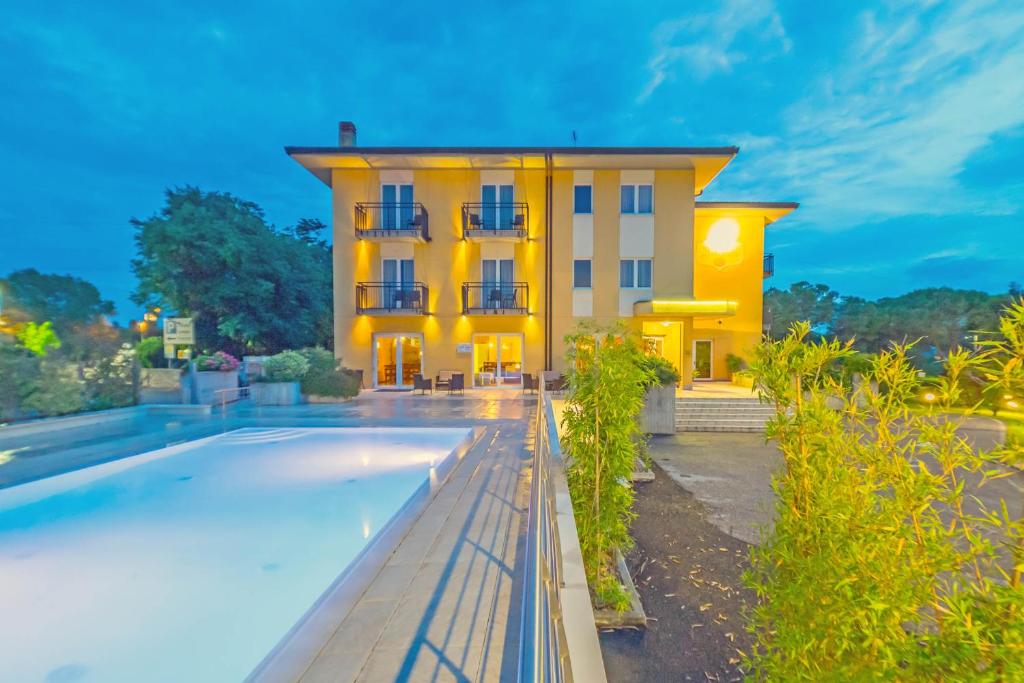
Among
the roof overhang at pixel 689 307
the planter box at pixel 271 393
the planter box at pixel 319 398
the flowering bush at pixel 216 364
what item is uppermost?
the roof overhang at pixel 689 307

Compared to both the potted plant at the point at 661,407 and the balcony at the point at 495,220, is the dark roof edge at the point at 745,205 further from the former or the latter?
the potted plant at the point at 661,407

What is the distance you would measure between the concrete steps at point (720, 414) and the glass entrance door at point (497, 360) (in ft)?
23.2

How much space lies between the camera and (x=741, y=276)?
60.9 ft

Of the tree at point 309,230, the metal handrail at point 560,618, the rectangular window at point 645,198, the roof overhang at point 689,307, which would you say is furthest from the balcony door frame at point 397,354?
the tree at point 309,230

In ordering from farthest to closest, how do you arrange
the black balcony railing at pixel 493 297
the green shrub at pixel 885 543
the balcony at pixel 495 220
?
the black balcony railing at pixel 493 297 → the balcony at pixel 495 220 → the green shrub at pixel 885 543

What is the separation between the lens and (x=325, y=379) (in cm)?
1413

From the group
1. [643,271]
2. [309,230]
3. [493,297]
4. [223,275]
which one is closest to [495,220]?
[493,297]

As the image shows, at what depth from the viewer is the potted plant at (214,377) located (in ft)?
41.9

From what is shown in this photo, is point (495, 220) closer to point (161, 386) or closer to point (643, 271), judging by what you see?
point (643, 271)

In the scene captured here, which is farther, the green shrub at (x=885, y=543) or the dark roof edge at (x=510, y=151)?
the dark roof edge at (x=510, y=151)

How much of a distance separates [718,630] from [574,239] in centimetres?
1490

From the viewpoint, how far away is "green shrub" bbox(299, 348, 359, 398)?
14.0 m

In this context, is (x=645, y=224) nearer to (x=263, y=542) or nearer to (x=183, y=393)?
(x=263, y=542)

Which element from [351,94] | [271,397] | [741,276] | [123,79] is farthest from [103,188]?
[741,276]
